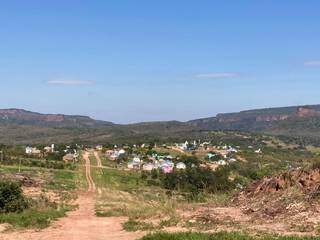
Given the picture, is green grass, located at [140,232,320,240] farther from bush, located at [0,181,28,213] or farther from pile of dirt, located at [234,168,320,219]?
bush, located at [0,181,28,213]

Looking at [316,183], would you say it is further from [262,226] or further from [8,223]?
[8,223]

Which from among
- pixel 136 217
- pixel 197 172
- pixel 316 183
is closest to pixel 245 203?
pixel 316 183

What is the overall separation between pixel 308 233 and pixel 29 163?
7491cm

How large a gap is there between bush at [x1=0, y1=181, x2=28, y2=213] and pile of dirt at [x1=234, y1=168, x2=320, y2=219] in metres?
9.60

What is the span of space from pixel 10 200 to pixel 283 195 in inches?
472

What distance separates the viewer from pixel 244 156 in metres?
142

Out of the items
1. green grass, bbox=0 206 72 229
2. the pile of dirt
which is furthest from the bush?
the pile of dirt

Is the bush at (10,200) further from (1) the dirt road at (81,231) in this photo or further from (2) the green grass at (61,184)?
(2) the green grass at (61,184)

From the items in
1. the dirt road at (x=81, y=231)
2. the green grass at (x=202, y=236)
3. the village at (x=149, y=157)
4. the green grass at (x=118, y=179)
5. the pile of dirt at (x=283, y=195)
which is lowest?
the green grass at (x=118, y=179)

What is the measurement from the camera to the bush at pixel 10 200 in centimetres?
2367

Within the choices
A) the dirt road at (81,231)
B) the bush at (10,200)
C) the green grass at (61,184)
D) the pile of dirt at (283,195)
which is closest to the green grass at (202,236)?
the dirt road at (81,231)

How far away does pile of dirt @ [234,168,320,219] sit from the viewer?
18500 millimetres

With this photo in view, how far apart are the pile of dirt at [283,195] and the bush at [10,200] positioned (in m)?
9.60

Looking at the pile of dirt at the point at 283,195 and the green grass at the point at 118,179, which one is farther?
the green grass at the point at 118,179
